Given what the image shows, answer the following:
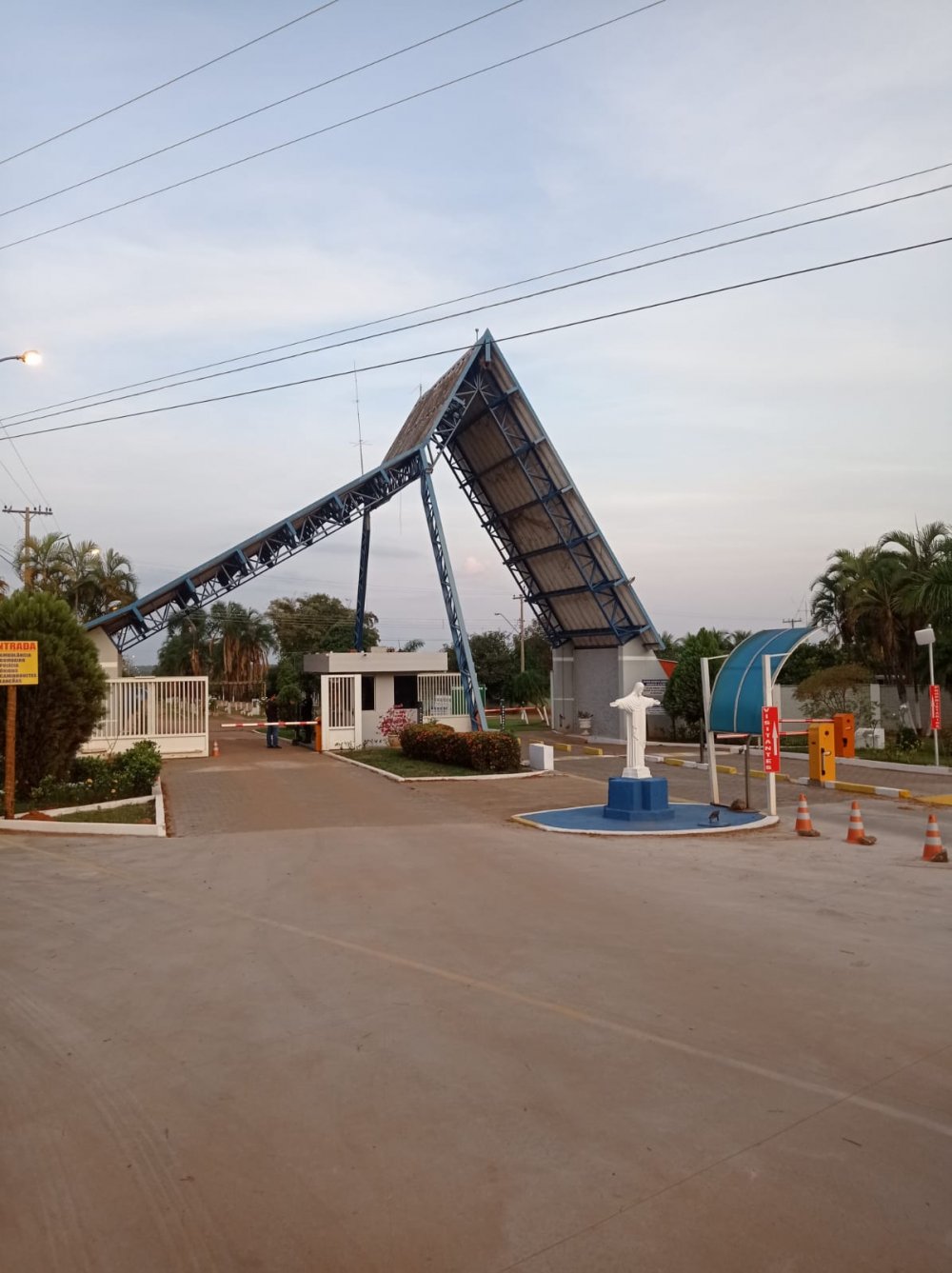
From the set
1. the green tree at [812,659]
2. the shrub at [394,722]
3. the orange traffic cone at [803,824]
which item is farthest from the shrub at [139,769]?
the green tree at [812,659]

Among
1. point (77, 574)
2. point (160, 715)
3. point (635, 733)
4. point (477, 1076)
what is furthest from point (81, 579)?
point (477, 1076)

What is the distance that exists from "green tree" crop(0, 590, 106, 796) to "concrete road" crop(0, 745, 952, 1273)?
7.16m

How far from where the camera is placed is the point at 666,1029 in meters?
5.94

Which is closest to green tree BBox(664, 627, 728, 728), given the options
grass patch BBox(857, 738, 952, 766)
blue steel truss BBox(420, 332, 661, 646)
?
blue steel truss BBox(420, 332, 661, 646)

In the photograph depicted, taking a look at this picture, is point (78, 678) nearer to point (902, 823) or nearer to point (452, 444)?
point (902, 823)

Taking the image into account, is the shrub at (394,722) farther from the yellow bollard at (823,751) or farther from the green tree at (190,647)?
the green tree at (190,647)

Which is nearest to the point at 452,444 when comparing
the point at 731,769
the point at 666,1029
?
the point at 731,769

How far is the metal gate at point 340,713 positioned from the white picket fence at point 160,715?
3.54 meters

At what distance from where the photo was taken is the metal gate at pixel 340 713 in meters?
28.6

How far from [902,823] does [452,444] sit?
24366mm

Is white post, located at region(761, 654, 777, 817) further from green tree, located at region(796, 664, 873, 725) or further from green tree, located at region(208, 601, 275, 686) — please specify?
green tree, located at region(208, 601, 275, 686)

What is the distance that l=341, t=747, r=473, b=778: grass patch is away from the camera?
21.7m

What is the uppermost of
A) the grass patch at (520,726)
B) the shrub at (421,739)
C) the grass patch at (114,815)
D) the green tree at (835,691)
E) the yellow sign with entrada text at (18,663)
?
the yellow sign with entrada text at (18,663)

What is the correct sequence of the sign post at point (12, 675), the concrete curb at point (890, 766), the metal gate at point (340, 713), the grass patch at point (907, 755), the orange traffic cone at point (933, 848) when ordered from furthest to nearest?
the metal gate at point (340, 713)
the grass patch at point (907, 755)
the concrete curb at point (890, 766)
the sign post at point (12, 675)
the orange traffic cone at point (933, 848)
